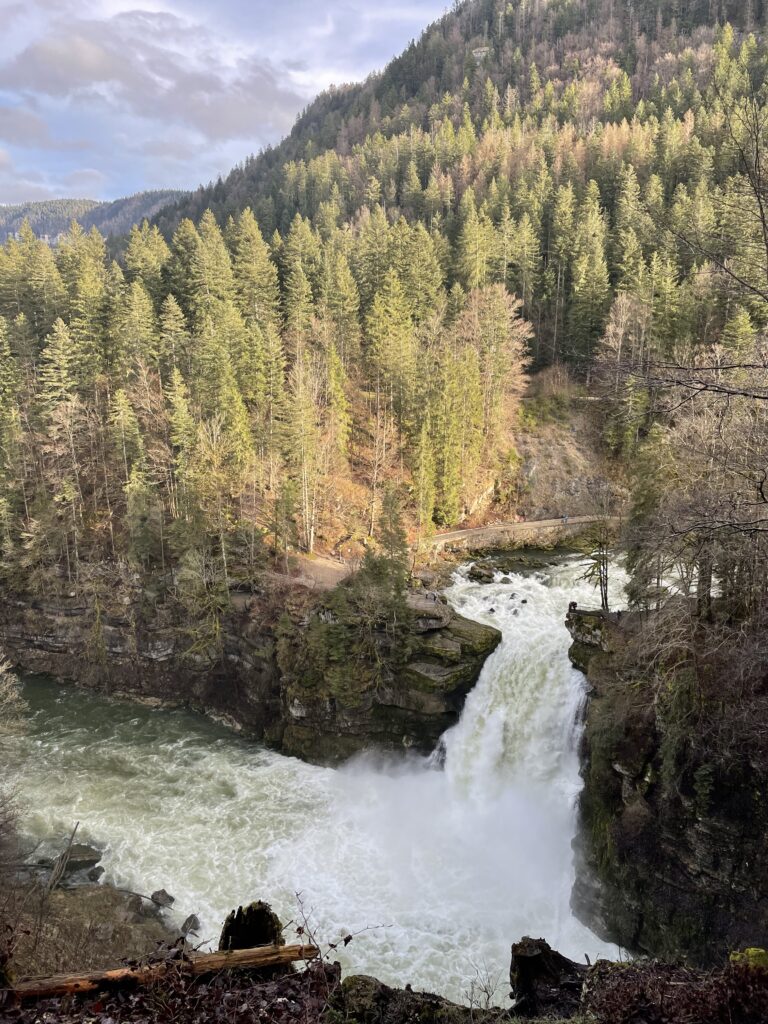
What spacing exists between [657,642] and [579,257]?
51.9m

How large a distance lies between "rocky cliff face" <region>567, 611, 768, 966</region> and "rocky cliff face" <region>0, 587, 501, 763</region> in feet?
26.4

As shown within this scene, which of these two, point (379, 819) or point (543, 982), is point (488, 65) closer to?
point (379, 819)

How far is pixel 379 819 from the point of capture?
83.7 feet

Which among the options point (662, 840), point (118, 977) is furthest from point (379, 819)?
point (118, 977)

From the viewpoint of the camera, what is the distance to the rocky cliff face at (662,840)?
17.2 meters

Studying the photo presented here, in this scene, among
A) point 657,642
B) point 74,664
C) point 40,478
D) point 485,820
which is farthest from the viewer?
point 40,478

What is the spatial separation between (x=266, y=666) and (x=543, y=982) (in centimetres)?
2336

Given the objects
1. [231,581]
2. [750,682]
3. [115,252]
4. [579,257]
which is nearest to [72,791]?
[231,581]

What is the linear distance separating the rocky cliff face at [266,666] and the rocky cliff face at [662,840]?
8.05 meters

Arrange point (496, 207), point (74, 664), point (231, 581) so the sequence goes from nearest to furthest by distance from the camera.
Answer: point (231, 581) → point (74, 664) → point (496, 207)

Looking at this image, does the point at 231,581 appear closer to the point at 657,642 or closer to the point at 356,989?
the point at 657,642

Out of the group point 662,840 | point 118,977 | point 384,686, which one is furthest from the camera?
point 384,686

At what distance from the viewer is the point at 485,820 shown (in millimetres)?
24328

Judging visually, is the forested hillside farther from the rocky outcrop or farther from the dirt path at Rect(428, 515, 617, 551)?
the rocky outcrop
